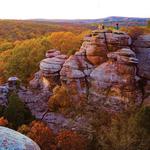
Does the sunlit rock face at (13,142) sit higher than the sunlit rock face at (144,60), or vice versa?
the sunlit rock face at (13,142)

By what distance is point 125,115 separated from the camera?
3769 cm

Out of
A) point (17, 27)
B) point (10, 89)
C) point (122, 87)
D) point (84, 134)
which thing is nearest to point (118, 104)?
point (122, 87)

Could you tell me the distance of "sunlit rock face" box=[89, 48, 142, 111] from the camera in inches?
1626

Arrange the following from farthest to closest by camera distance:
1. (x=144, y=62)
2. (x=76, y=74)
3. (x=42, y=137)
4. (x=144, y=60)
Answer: (x=76, y=74) < (x=144, y=60) < (x=144, y=62) < (x=42, y=137)

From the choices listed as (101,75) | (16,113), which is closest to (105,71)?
(101,75)

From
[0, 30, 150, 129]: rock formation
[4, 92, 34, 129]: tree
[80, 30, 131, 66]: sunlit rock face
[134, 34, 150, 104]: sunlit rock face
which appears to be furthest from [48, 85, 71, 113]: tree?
[134, 34, 150, 104]: sunlit rock face

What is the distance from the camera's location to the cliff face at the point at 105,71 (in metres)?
41.6

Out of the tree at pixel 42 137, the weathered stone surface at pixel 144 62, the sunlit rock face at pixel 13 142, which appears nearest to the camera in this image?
the sunlit rock face at pixel 13 142

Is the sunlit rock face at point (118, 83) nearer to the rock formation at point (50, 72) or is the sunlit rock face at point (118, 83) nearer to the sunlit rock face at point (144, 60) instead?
the sunlit rock face at point (144, 60)

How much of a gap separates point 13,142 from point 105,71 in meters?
30.8

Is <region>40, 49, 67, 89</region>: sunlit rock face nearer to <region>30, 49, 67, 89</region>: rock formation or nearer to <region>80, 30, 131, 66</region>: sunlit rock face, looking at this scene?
<region>30, 49, 67, 89</region>: rock formation

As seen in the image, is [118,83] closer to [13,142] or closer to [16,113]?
[16,113]

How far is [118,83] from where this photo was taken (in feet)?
137

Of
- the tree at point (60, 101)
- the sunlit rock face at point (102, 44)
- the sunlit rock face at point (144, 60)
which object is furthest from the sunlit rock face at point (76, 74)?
the sunlit rock face at point (144, 60)
